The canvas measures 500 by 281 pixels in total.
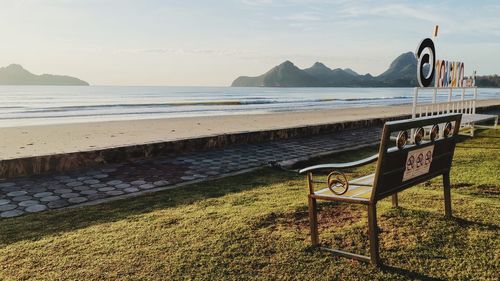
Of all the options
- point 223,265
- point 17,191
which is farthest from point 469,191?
point 17,191

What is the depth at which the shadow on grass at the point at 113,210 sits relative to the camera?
13.8 ft

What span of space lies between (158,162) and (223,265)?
4684 mm

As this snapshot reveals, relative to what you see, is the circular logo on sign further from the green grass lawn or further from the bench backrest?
the green grass lawn

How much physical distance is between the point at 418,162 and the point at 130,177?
4515 millimetres

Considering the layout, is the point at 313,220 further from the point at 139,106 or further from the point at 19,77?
the point at 19,77

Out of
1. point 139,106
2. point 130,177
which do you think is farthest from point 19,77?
point 130,177

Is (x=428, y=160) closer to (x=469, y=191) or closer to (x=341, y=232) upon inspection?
(x=341, y=232)

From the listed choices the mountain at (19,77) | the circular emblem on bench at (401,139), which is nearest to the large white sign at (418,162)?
the circular emblem on bench at (401,139)

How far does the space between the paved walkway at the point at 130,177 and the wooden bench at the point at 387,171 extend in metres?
3.22

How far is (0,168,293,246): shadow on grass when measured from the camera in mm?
4191

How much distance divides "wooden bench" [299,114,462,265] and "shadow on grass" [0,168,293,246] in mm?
2243

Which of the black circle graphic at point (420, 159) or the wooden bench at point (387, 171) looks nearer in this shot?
the wooden bench at point (387, 171)

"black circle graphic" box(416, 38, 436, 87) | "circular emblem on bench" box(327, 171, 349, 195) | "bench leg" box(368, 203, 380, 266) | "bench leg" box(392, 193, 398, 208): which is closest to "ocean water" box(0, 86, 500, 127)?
"black circle graphic" box(416, 38, 436, 87)

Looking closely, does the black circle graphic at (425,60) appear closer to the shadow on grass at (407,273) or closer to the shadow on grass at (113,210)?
the shadow on grass at (113,210)
